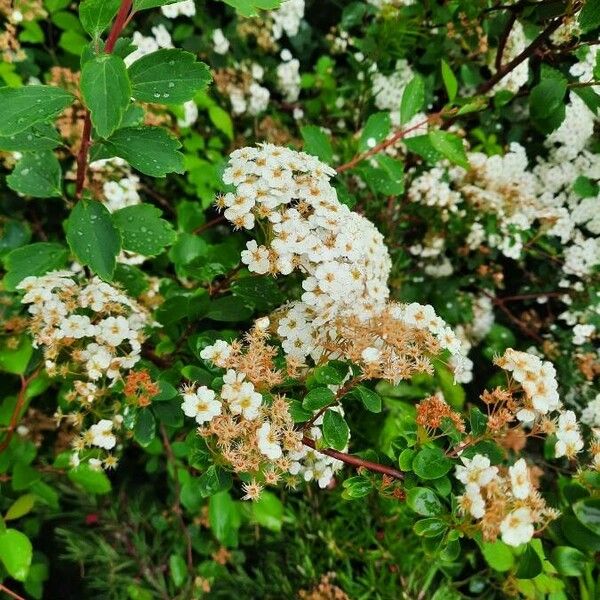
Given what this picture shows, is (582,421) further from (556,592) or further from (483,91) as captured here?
(483,91)

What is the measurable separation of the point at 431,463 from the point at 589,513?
0.23m

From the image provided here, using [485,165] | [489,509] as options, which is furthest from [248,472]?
[485,165]

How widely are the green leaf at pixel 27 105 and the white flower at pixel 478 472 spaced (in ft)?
2.69

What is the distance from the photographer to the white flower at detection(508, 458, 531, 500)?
2.50ft

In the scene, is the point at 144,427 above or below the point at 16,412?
above

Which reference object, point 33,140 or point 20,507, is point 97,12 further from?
point 20,507

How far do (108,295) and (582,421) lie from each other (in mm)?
1262

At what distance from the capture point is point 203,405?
0.91m

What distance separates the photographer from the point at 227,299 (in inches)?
48.3

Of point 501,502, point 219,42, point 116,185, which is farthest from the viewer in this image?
point 219,42

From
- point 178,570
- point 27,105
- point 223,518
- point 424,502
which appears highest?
point 27,105

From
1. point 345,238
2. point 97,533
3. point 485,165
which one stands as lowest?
point 97,533

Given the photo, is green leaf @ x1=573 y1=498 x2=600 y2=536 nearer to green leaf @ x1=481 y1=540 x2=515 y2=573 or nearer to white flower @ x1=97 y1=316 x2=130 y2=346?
green leaf @ x1=481 y1=540 x2=515 y2=573

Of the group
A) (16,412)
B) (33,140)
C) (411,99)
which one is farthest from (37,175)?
(411,99)
